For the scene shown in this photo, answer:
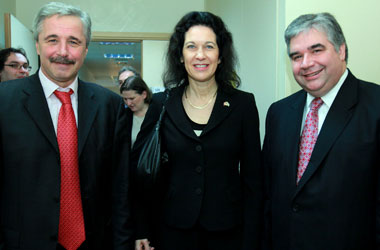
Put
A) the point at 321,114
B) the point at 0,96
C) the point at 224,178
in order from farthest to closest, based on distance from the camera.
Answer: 1. the point at 224,178
2. the point at 321,114
3. the point at 0,96

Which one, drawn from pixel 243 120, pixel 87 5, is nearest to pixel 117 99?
pixel 243 120

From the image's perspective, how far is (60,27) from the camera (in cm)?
145

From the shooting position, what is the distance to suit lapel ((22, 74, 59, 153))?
1.37 m

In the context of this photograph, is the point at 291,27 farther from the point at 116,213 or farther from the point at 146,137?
the point at 116,213

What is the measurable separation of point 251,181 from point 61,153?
0.93 metres

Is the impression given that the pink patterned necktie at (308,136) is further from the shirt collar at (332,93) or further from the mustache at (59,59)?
the mustache at (59,59)

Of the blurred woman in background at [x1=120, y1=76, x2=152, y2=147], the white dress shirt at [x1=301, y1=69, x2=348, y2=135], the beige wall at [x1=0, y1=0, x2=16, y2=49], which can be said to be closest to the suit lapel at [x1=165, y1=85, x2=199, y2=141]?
the white dress shirt at [x1=301, y1=69, x2=348, y2=135]

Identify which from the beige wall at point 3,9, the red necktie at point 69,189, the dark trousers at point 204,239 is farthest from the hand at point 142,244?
the beige wall at point 3,9

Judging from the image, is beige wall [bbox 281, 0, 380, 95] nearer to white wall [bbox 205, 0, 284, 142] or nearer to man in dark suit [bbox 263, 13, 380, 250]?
white wall [bbox 205, 0, 284, 142]

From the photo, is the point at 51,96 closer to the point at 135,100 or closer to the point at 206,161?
the point at 206,161

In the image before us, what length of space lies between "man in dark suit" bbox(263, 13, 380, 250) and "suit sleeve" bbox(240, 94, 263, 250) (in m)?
0.08

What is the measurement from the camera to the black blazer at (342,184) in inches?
54.2

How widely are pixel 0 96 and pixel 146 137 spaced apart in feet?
2.30

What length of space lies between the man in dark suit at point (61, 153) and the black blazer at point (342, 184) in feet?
2.62
